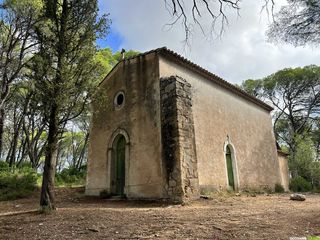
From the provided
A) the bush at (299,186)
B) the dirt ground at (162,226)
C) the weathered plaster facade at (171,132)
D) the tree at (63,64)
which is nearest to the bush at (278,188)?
the weathered plaster facade at (171,132)

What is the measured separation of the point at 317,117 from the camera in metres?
25.9

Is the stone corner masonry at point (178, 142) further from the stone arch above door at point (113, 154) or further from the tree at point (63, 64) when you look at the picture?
the tree at point (63, 64)

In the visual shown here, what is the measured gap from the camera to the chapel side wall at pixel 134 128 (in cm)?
1017

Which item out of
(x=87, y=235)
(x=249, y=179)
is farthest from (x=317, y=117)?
(x=87, y=235)

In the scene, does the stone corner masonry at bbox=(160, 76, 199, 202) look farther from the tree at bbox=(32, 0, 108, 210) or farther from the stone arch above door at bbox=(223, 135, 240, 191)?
the stone arch above door at bbox=(223, 135, 240, 191)

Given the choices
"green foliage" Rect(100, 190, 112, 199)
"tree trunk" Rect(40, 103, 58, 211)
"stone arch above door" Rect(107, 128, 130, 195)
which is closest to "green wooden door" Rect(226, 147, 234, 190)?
"stone arch above door" Rect(107, 128, 130, 195)

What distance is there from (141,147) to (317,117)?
71.0 ft

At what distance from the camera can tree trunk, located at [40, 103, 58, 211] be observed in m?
7.51

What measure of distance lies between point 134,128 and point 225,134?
4.65 meters

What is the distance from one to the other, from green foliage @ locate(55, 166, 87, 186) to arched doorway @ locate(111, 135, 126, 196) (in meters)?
7.20

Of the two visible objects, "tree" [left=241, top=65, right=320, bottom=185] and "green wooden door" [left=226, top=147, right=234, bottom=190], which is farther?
"tree" [left=241, top=65, right=320, bottom=185]

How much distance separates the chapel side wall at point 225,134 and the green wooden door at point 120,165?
312cm

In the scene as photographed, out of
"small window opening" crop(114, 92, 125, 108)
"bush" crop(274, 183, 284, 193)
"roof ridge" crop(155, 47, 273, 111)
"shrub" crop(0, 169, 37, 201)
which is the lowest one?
"bush" crop(274, 183, 284, 193)

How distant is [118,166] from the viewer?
38.9ft
